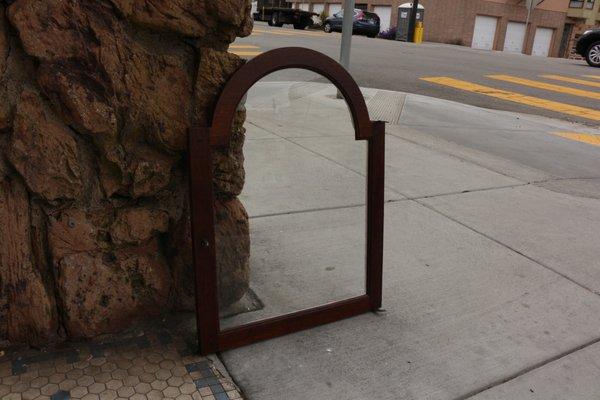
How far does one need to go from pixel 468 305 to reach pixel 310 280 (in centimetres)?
90

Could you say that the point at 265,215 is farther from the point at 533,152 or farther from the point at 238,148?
the point at 533,152

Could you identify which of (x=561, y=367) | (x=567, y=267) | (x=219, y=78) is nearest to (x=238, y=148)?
(x=219, y=78)

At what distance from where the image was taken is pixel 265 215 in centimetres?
395

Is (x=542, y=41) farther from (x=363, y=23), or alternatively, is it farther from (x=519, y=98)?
(x=519, y=98)

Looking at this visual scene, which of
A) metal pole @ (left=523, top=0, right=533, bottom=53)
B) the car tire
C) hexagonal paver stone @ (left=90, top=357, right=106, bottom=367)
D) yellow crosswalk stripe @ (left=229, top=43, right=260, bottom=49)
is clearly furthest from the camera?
metal pole @ (left=523, top=0, right=533, bottom=53)

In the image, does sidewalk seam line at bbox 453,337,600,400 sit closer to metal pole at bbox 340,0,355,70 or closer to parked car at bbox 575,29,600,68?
metal pole at bbox 340,0,355,70

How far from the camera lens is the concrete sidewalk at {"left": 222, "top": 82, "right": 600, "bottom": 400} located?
2363mm

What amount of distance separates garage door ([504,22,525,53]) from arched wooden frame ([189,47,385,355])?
3945 centimetres

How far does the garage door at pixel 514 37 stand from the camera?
37906 millimetres

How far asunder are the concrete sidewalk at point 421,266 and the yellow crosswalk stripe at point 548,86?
7.38 metres

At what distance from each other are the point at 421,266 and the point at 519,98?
9165 mm

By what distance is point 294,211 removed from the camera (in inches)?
159

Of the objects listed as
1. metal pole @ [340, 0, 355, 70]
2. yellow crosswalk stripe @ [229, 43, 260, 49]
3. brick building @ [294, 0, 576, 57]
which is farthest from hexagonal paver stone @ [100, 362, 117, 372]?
brick building @ [294, 0, 576, 57]

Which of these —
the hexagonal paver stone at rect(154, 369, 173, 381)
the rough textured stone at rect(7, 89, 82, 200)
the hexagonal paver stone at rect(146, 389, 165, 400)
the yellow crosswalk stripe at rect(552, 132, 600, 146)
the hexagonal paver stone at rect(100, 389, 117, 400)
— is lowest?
the yellow crosswalk stripe at rect(552, 132, 600, 146)
